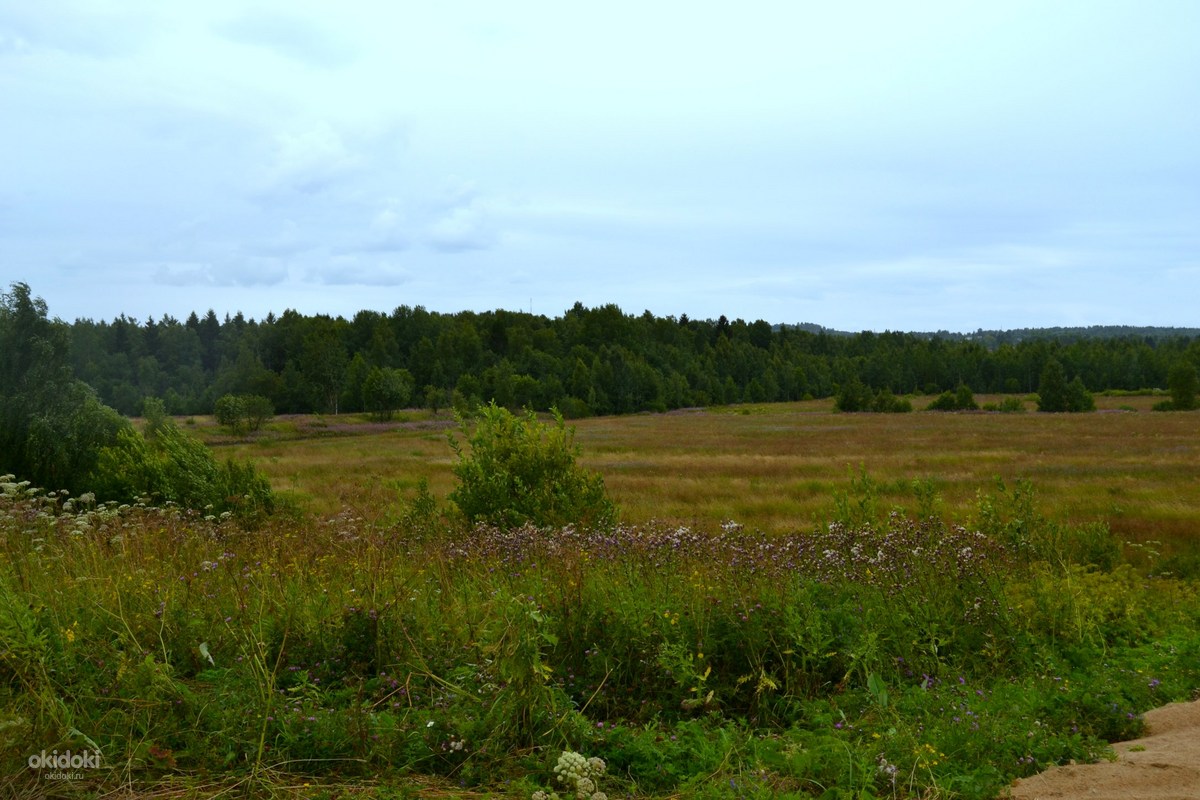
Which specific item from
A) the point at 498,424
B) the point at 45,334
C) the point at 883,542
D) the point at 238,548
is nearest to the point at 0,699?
the point at 238,548

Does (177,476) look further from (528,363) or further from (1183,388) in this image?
(528,363)

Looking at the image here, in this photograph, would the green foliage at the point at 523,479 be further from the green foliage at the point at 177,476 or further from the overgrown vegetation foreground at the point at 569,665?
the overgrown vegetation foreground at the point at 569,665

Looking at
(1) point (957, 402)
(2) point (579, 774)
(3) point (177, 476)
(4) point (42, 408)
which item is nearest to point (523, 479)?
(3) point (177, 476)

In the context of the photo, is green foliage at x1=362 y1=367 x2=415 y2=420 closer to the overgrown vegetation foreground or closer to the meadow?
the meadow

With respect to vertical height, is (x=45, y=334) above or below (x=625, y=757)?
above

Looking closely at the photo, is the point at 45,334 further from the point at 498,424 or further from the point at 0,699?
the point at 0,699

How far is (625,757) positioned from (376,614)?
6.20ft

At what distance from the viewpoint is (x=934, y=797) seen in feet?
12.2

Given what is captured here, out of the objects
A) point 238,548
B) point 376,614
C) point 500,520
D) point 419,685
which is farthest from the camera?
point 500,520

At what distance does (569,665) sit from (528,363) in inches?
4168

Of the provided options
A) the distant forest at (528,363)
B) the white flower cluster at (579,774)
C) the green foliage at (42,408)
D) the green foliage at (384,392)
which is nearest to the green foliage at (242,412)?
the distant forest at (528,363)

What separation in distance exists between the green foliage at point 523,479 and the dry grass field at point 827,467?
1.33m

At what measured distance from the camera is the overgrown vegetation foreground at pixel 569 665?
394 centimetres

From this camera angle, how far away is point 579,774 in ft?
12.3
